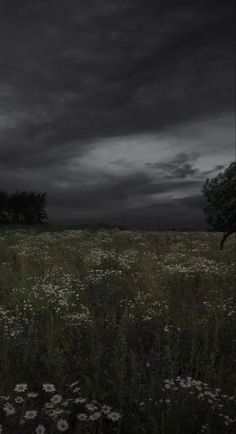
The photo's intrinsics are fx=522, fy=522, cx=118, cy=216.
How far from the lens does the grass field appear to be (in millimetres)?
5383

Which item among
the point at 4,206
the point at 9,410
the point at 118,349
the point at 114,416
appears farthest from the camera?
the point at 4,206

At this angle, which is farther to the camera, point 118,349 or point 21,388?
point 118,349

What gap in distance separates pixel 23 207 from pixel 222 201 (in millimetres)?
71950

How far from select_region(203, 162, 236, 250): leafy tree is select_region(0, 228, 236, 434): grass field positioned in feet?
6.07

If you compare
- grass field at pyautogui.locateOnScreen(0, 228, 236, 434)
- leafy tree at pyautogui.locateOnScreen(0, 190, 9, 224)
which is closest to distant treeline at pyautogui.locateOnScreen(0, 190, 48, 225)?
leafy tree at pyautogui.locateOnScreen(0, 190, 9, 224)

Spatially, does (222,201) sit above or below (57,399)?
above

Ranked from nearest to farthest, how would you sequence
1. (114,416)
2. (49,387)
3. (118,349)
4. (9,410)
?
(9,410), (114,416), (49,387), (118,349)

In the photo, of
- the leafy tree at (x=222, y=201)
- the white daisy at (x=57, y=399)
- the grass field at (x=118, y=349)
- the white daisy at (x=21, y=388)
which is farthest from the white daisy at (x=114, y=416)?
the leafy tree at (x=222, y=201)

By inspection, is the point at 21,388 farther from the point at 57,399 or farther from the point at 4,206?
the point at 4,206

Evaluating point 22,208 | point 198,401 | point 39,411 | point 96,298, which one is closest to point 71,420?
point 39,411

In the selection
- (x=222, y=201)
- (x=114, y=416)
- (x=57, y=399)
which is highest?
(x=222, y=201)

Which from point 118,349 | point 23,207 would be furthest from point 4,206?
point 118,349

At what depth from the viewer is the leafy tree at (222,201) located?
4938mm

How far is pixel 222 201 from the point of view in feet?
16.4
